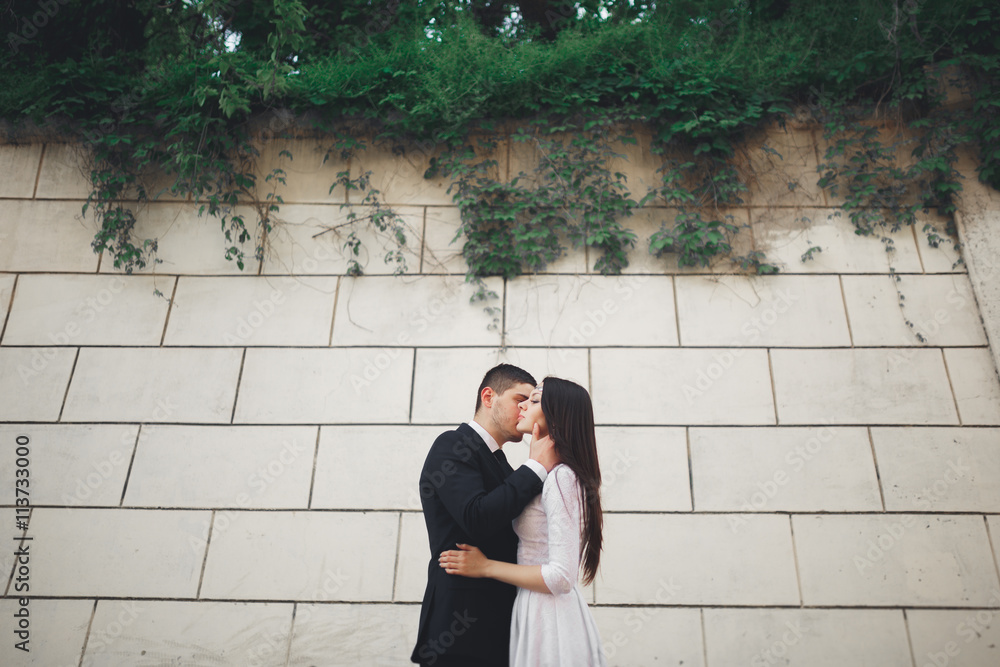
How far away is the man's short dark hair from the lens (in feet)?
9.74

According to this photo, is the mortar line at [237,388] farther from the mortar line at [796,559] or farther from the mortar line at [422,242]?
the mortar line at [796,559]

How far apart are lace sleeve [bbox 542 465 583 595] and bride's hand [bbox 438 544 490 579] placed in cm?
26

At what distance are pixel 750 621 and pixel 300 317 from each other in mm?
3593

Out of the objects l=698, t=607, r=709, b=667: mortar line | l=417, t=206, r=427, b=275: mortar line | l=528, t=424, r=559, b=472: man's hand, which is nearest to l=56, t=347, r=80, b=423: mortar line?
l=417, t=206, r=427, b=275: mortar line

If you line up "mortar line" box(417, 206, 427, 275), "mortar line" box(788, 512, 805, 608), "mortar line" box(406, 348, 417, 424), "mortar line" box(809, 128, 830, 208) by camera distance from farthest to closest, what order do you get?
"mortar line" box(809, 128, 830, 208)
"mortar line" box(417, 206, 427, 275)
"mortar line" box(406, 348, 417, 424)
"mortar line" box(788, 512, 805, 608)

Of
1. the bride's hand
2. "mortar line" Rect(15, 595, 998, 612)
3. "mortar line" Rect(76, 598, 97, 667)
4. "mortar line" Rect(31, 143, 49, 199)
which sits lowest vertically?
"mortar line" Rect(76, 598, 97, 667)

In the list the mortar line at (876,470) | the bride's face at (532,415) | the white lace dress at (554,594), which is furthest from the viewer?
the mortar line at (876,470)

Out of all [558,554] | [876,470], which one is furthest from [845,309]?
[558,554]

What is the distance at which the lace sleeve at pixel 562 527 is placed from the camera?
2361mm

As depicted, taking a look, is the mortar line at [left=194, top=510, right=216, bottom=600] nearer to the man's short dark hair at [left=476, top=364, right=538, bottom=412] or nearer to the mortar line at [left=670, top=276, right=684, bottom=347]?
the man's short dark hair at [left=476, top=364, right=538, bottom=412]

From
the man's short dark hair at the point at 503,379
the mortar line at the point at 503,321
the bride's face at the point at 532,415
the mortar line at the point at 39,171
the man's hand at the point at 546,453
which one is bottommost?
the man's hand at the point at 546,453

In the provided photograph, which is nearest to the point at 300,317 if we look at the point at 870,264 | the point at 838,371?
the point at 838,371

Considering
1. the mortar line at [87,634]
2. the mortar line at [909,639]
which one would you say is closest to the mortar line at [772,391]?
the mortar line at [909,639]

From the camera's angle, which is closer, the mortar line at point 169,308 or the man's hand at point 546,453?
the man's hand at point 546,453
